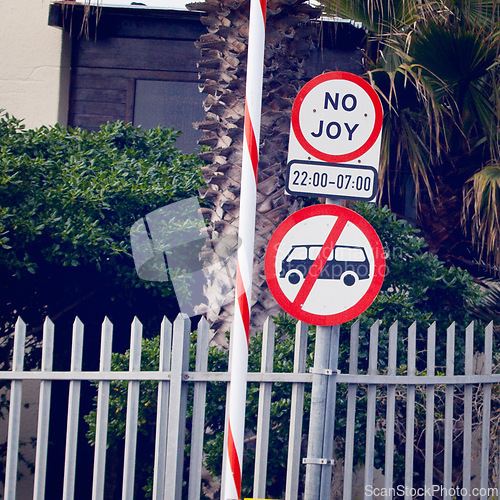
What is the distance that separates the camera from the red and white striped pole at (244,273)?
111 inches

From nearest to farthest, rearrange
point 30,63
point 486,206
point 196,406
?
point 196,406 < point 486,206 < point 30,63

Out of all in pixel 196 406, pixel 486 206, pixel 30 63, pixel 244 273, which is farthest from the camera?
pixel 30 63

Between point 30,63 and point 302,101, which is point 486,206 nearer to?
point 302,101

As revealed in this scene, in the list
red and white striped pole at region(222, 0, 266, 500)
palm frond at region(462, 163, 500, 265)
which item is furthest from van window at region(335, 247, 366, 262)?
palm frond at region(462, 163, 500, 265)

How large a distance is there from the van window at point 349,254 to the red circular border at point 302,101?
416 mm

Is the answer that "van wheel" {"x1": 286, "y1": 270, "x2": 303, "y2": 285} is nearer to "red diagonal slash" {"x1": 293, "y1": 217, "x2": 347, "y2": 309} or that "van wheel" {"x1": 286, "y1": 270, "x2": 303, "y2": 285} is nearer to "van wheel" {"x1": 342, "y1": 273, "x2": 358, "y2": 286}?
"red diagonal slash" {"x1": 293, "y1": 217, "x2": 347, "y2": 309}

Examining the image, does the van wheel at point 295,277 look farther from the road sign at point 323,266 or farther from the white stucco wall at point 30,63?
the white stucco wall at point 30,63

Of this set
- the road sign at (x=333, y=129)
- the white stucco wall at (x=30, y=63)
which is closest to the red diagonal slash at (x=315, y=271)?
the road sign at (x=333, y=129)

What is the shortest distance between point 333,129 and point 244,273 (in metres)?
0.79

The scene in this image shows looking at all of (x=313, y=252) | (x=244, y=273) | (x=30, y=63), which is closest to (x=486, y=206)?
(x=313, y=252)

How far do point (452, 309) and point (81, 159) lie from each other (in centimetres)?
307

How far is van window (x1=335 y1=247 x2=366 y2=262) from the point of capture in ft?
9.59

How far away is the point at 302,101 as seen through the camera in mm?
2896

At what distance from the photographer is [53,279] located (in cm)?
500
